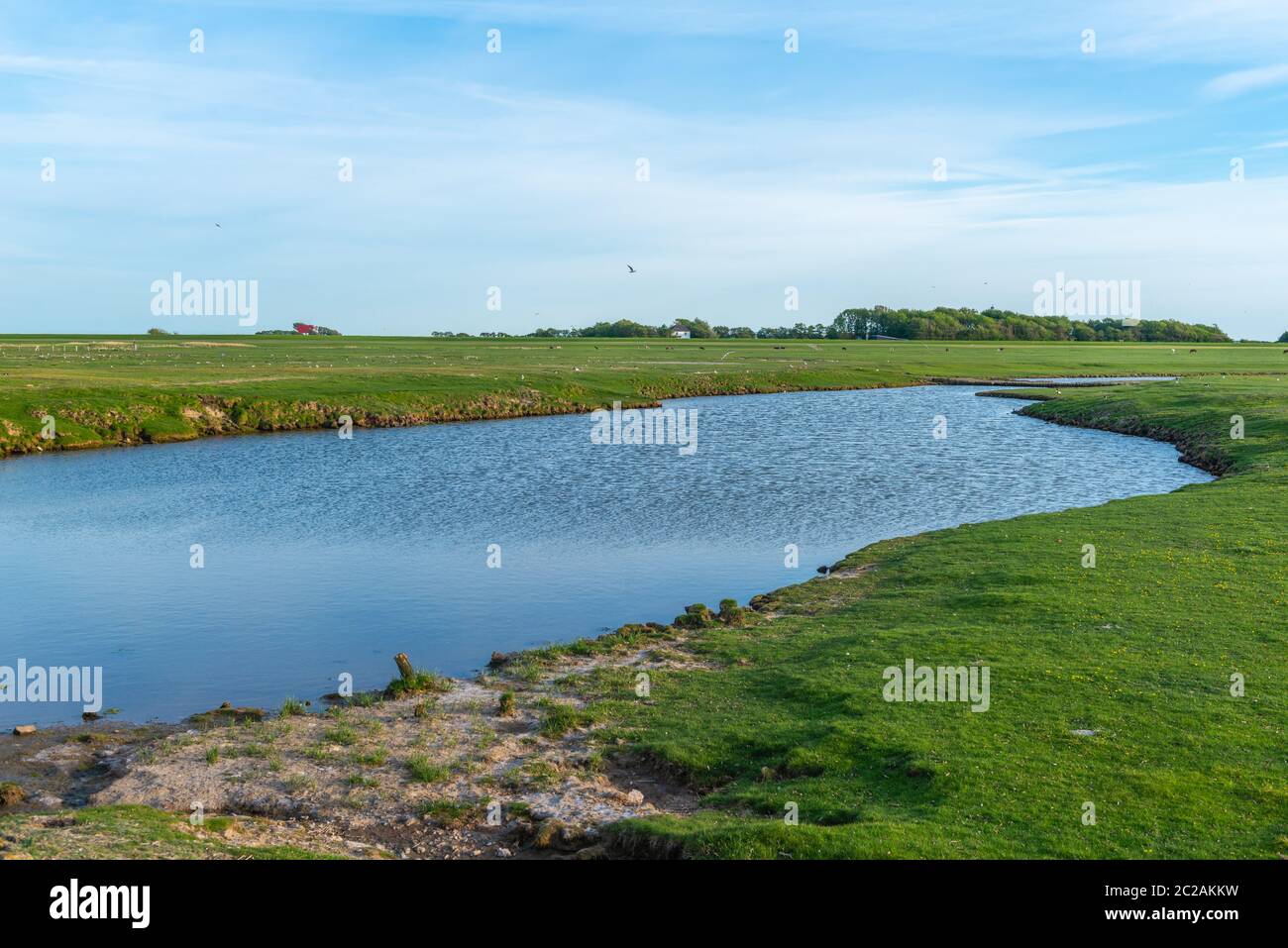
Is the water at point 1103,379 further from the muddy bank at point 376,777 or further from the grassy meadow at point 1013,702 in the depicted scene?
the muddy bank at point 376,777

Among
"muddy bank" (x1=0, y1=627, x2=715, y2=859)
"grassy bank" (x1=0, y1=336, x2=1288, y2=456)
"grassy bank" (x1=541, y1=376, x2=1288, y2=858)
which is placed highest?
"grassy bank" (x1=0, y1=336, x2=1288, y2=456)

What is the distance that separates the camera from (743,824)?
16.0 m

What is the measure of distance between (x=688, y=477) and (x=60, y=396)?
54344 millimetres

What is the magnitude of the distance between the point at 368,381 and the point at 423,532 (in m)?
67.0

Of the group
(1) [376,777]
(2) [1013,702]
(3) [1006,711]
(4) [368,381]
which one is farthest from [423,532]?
(4) [368,381]

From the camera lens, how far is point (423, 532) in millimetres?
44875

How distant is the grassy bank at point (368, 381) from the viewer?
262 ft

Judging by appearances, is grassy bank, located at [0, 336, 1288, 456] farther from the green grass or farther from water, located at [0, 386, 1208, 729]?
the green grass

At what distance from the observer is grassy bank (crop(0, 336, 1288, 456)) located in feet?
262

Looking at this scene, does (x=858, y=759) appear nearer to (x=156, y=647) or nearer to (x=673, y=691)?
(x=673, y=691)

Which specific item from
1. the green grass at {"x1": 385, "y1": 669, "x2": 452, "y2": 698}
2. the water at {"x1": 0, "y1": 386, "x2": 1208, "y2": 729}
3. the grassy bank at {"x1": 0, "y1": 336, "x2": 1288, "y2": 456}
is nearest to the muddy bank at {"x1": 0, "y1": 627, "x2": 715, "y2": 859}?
the green grass at {"x1": 385, "y1": 669, "x2": 452, "y2": 698}

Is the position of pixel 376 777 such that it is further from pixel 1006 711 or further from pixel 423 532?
pixel 423 532

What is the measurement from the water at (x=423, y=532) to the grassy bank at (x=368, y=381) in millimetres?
6492

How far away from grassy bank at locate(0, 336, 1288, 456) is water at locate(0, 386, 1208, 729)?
649 cm
